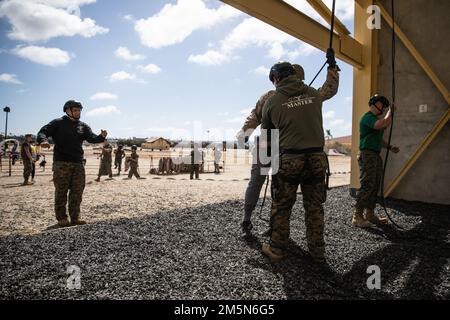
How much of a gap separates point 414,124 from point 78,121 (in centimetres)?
705

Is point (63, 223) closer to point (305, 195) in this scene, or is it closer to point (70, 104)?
point (70, 104)

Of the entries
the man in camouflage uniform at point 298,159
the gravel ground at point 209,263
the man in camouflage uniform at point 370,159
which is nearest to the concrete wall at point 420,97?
the gravel ground at point 209,263

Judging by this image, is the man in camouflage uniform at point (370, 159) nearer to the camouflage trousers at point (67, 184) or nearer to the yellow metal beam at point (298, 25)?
the yellow metal beam at point (298, 25)

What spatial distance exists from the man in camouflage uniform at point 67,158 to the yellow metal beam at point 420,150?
6634 millimetres

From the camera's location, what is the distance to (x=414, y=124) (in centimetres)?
632

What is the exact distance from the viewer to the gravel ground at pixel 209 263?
211 centimetres

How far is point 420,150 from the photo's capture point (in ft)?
19.9

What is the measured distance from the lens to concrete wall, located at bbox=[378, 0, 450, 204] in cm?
601

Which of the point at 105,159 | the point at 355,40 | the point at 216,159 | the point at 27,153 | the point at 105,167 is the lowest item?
the point at 105,167

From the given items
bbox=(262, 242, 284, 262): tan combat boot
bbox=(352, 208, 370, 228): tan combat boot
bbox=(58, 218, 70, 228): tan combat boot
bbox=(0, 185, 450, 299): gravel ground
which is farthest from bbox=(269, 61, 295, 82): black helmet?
bbox=(58, 218, 70, 228): tan combat boot

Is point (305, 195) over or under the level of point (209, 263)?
over

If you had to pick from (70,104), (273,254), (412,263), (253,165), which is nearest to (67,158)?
(70,104)

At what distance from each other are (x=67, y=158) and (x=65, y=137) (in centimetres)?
34
